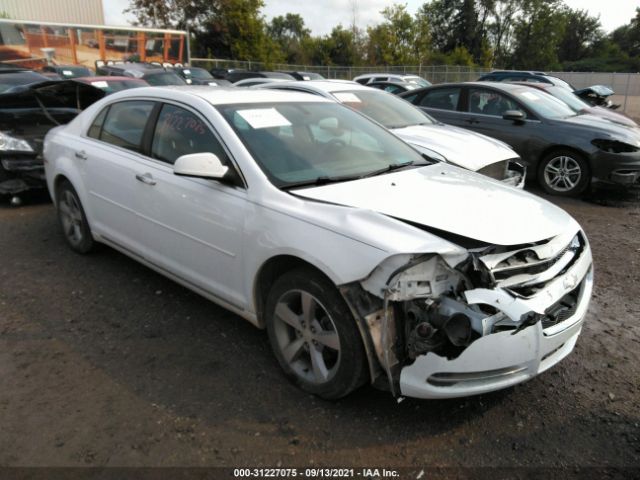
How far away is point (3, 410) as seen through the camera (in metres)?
2.78

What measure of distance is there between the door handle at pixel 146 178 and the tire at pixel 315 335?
1.37 meters

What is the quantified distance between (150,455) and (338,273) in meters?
1.26

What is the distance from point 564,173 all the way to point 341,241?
241 inches

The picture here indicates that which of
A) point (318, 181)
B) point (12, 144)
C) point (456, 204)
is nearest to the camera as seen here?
point (456, 204)

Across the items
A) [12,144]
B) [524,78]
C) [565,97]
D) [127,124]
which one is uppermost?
[524,78]

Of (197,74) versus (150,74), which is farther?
(197,74)

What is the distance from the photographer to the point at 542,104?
26.8ft

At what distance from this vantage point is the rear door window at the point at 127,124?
3.93 m

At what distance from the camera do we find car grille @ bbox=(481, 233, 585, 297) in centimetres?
248

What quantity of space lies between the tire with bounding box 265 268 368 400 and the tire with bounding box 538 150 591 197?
19.7 feet


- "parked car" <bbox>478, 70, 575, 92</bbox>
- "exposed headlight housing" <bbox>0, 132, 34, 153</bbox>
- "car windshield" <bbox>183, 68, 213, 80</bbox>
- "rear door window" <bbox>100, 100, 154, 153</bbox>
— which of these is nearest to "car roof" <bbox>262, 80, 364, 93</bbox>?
"rear door window" <bbox>100, 100, 154, 153</bbox>

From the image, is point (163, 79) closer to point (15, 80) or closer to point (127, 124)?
point (15, 80)

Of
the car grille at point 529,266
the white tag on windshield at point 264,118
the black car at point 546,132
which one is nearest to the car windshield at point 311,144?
the white tag on windshield at point 264,118

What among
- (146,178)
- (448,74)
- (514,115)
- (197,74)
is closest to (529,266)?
(146,178)
